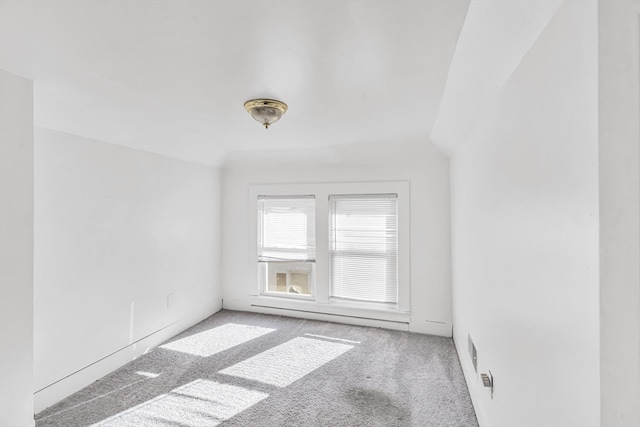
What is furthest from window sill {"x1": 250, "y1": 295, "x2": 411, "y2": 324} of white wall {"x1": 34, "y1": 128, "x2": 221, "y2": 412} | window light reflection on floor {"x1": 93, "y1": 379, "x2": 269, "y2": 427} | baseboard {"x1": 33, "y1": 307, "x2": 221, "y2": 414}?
window light reflection on floor {"x1": 93, "y1": 379, "x2": 269, "y2": 427}

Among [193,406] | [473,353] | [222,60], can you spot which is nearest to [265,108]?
[222,60]

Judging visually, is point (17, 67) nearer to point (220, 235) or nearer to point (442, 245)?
point (220, 235)

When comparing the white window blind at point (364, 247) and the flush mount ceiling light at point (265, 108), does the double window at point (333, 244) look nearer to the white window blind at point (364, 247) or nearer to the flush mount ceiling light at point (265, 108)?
the white window blind at point (364, 247)

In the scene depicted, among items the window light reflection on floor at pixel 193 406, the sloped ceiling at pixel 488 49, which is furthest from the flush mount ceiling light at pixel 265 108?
the window light reflection on floor at pixel 193 406

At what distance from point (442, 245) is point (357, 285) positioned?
3.48 ft

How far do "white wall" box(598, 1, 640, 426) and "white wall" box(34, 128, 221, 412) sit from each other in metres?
2.75

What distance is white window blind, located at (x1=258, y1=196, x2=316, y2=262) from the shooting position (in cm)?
369

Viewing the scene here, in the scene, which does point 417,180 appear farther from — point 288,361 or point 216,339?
point 216,339

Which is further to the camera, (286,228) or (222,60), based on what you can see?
(286,228)

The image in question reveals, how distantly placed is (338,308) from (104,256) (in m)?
2.39

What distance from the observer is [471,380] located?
6.95ft

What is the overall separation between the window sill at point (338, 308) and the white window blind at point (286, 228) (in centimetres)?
52

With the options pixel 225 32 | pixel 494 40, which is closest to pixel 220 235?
pixel 225 32

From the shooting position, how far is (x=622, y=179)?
0.57 metres
